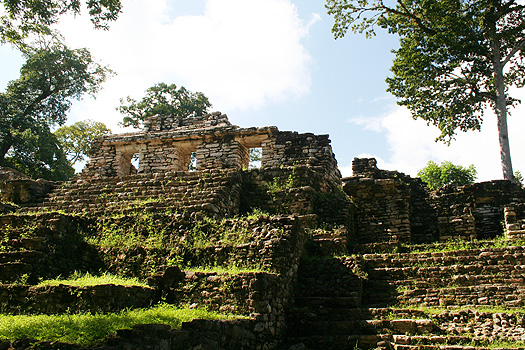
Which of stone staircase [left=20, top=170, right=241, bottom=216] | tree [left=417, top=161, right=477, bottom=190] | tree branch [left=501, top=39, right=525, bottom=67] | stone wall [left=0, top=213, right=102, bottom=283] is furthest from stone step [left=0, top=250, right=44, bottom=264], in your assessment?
tree [left=417, top=161, right=477, bottom=190]

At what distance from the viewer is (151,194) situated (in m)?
11.7

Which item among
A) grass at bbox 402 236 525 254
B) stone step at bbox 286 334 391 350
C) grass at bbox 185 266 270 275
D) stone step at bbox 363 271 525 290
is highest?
grass at bbox 402 236 525 254

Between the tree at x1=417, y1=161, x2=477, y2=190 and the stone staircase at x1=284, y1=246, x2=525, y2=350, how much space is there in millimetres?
18729

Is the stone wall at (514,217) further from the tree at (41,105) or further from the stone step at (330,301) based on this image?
the tree at (41,105)

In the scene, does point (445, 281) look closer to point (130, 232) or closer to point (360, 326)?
point (360, 326)

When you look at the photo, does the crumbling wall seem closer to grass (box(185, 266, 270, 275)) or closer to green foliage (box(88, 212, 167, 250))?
grass (box(185, 266, 270, 275))

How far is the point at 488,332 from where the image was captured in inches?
254

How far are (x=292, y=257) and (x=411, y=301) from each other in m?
2.22

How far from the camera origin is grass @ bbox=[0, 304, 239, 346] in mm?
4453

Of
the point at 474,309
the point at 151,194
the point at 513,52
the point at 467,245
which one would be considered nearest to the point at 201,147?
the point at 151,194

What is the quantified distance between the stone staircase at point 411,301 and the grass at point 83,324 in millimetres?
1872

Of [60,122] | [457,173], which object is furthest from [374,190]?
[60,122]

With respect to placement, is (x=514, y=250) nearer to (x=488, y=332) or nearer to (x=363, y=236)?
(x=488, y=332)

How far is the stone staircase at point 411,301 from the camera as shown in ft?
21.4
